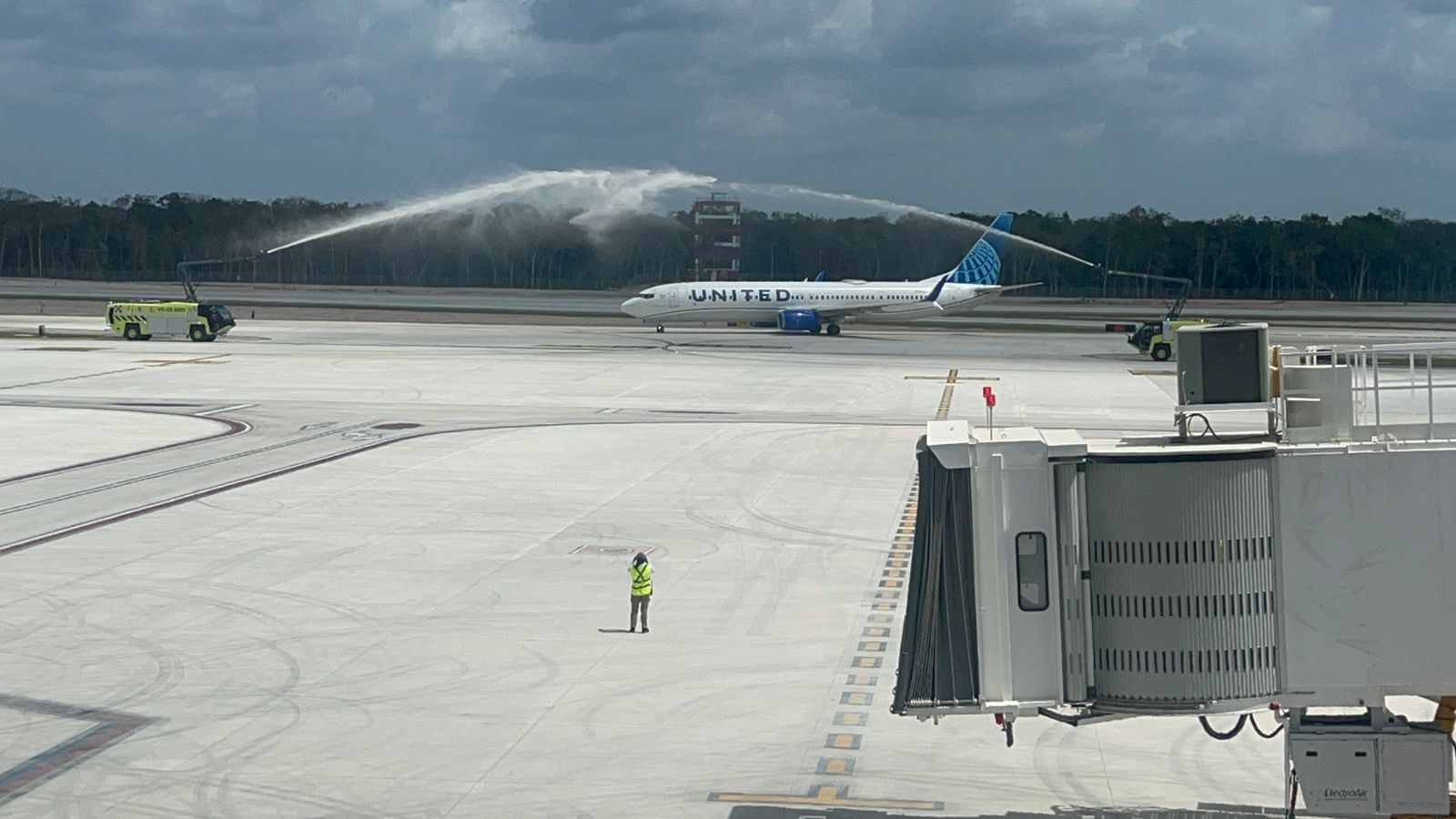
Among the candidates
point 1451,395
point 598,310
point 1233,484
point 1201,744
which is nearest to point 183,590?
point 1201,744

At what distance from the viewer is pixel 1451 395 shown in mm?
57594

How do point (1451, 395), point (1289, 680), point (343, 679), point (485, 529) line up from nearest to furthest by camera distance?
point (1289, 680)
point (343, 679)
point (485, 529)
point (1451, 395)

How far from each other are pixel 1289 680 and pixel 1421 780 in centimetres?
196

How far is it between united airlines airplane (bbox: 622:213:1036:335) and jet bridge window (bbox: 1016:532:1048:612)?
104015 mm

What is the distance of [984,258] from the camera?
5002 inches

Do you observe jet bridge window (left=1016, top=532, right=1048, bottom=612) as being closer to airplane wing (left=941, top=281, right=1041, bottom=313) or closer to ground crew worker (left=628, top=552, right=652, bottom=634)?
ground crew worker (left=628, top=552, right=652, bottom=634)

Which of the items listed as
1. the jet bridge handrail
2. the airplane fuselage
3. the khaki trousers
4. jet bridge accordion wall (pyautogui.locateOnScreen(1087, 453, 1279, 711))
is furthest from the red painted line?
the airplane fuselage

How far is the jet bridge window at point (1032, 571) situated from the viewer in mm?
14805

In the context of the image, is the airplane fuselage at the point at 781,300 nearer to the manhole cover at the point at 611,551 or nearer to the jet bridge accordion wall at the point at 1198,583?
the manhole cover at the point at 611,551

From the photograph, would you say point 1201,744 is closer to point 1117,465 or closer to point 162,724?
point 1117,465

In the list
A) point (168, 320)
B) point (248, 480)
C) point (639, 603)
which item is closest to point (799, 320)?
point (168, 320)

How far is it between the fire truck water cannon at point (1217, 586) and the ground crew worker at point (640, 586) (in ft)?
37.6

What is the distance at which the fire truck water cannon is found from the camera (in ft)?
47.3

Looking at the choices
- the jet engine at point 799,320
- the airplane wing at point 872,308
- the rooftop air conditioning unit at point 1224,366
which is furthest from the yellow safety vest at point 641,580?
the airplane wing at point 872,308
